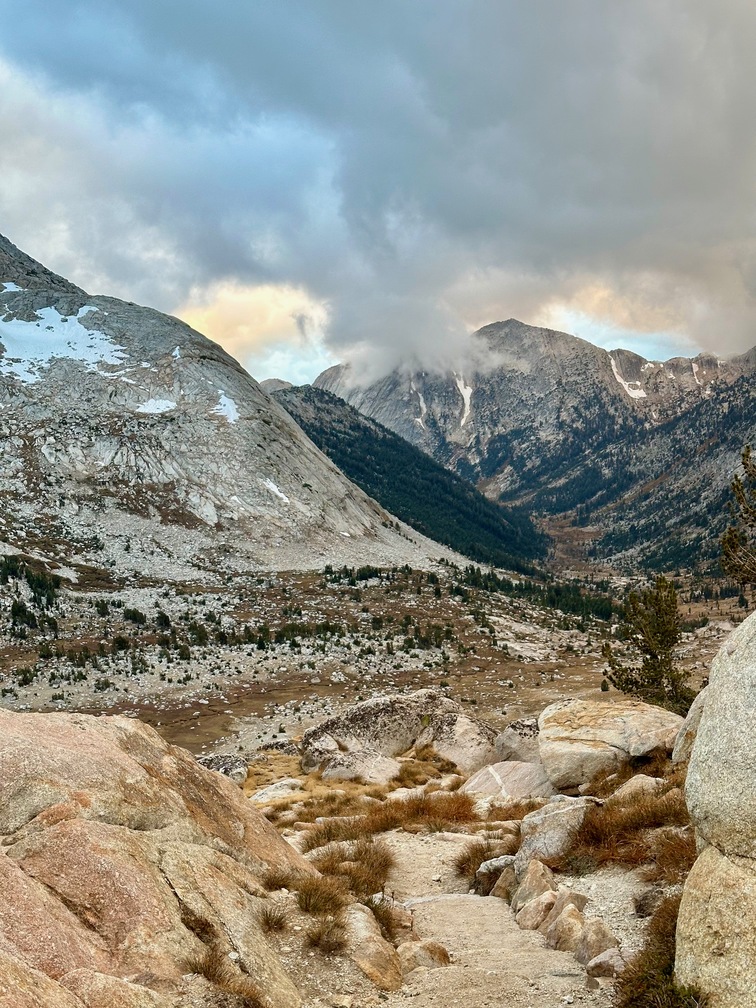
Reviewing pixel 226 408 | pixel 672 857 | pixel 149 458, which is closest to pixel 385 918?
pixel 672 857

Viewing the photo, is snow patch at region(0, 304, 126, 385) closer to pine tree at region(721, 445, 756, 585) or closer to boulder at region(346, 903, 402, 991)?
pine tree at region(721, 445, 756, 585)

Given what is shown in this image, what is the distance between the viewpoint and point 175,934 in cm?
616

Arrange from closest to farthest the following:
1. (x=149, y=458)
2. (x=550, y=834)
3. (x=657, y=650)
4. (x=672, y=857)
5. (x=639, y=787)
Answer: (x=672, y=857) → (x=550, y=834) → (x=639, y=787) → (x=657, y=650) → (x=149, y=458)

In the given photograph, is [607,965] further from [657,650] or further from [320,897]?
[657,650]

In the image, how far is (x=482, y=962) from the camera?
734 cm

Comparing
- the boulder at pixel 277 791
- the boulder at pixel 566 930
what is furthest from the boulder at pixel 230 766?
the boulder at pixel 566 930

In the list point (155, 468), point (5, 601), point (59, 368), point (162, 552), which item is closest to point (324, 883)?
point (5, 601)

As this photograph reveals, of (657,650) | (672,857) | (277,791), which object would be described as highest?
(657,650)

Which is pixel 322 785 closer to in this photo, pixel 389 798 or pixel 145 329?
pixel 389 798

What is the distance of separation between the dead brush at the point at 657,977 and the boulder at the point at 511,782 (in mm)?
10133

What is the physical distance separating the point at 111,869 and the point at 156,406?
3827 inches

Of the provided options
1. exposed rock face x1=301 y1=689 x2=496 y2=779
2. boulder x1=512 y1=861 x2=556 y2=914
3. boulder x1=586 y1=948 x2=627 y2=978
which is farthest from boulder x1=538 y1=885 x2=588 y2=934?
exposed rock face x1=301 y1=689 x2=496 y2=779

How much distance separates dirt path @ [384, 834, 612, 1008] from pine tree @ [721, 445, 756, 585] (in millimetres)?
12356

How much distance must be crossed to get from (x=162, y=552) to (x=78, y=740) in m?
68.2
